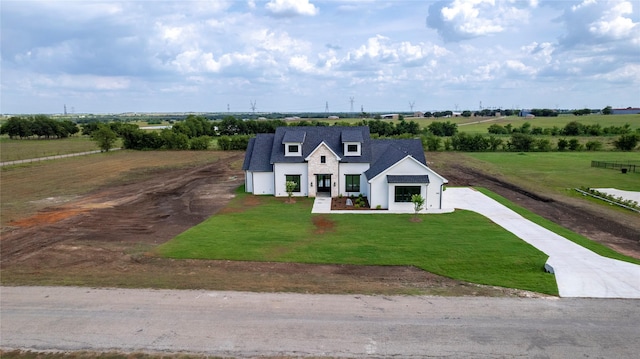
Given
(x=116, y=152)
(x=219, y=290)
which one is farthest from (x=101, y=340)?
(x=116, y=152)

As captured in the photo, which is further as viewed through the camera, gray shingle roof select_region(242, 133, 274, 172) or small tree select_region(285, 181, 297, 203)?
gray shingle roof select_region(242, 133, 274, 172)

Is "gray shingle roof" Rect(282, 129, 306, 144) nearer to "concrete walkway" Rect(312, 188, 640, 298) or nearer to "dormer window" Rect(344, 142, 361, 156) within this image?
"dormer window" Rect(344, 142, 361, 156)

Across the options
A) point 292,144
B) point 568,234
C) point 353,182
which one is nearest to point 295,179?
point 292,144

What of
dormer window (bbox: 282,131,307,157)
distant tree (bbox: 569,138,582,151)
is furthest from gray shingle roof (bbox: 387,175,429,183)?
distant tree (bbox: 569,138,582,151)

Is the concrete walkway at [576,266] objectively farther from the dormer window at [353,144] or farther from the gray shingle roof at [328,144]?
the dormer window at [353,144]

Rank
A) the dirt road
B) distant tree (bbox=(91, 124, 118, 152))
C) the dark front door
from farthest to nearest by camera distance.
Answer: distant tree (bbox=(91, 124, 118, 152))
the dark front door
the dirt road

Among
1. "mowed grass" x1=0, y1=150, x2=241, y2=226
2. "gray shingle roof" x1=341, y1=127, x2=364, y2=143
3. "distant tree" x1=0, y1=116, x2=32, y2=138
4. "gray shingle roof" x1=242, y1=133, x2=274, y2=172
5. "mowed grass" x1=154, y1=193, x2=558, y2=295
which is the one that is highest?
"distant tree" x1=0, y1=116, x2=32, y2=138

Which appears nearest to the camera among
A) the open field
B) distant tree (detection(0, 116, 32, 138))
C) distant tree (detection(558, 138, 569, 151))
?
distant tree (detection(558, 138, 569, 151))
